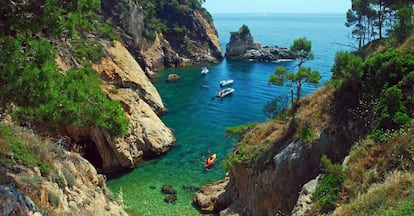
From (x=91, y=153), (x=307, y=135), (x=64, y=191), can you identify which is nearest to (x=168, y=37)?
(x=91, y=153)

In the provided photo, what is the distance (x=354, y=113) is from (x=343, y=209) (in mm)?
8352

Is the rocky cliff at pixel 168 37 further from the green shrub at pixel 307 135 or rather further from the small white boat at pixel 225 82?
the green shrub at pixel 307 135

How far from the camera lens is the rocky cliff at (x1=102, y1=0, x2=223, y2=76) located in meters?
75.1

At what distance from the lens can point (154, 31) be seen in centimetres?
8762

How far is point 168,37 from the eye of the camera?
96500 mm

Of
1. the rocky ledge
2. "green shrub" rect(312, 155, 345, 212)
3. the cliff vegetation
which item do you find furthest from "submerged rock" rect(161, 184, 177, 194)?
the rocky ledge

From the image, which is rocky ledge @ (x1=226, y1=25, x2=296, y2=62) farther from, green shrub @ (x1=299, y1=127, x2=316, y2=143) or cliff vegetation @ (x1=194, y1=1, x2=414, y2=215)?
green shrub @ (x1=299, y1=127, x2=316, y2=143)

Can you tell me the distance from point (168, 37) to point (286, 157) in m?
79.0

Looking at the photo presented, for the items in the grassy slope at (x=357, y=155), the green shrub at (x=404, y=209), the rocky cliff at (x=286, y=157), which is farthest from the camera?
the rocky cliff at (x=286, y=157)

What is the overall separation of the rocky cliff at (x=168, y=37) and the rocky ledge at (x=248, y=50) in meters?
5.21

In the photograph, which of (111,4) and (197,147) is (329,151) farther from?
(111,4)

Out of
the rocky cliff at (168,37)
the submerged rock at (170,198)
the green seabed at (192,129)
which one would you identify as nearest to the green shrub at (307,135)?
A: the green seabed at (192,129)

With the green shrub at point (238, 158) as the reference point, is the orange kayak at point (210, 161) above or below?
below

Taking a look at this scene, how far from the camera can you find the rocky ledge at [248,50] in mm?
102750
